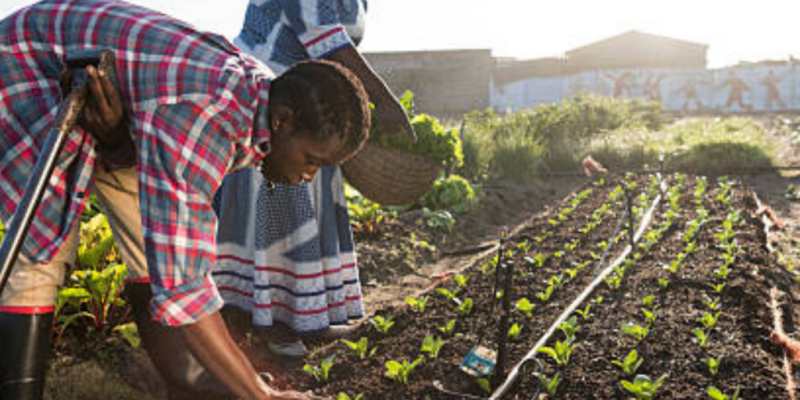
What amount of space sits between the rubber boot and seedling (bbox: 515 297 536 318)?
154 centimetres

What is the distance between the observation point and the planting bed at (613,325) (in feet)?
8.35

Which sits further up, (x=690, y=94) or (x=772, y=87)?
(x=772, y=87)

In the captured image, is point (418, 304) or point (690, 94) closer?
point (418, 304)

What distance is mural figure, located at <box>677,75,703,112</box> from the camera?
22.8 m

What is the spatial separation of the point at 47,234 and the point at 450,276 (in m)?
2.92

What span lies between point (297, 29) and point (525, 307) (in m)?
1.68

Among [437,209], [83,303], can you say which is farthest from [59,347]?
[437,209]

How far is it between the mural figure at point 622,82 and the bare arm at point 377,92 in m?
22.4

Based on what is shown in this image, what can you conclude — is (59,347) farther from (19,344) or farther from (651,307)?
(651,307)

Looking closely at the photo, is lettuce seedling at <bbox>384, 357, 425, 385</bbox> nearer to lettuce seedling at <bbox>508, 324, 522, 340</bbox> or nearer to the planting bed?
the planting bed

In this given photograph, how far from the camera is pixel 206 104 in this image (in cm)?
144

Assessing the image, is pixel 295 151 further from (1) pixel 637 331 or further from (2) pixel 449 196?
(2) pixel 449 196

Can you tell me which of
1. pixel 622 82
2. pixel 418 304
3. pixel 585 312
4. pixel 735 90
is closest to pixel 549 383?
pixel 585 312

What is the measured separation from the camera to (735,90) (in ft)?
74.3
